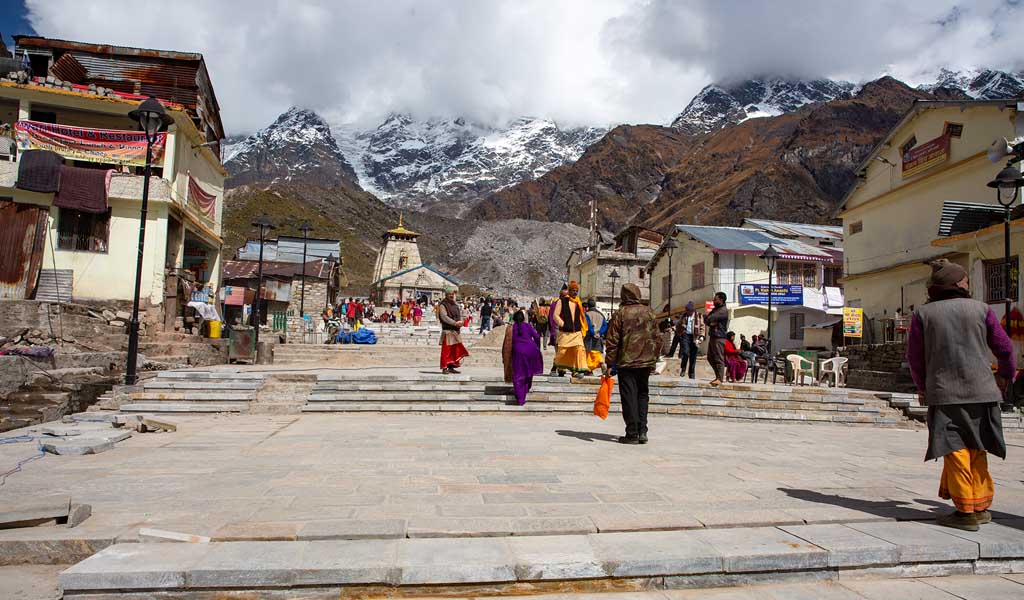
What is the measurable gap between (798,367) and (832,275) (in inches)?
690

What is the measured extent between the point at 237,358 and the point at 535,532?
15.7 m

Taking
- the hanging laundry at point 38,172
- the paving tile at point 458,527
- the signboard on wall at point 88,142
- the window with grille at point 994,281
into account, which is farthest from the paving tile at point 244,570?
the window with grille at point 994,281

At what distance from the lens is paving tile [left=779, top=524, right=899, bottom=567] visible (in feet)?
10.4

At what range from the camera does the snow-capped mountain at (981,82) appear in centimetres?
15475

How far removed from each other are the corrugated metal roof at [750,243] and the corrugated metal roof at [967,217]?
10885 mm

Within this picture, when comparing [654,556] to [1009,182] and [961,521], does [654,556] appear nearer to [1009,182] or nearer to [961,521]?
[961,521]

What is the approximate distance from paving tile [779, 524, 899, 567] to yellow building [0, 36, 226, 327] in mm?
19280

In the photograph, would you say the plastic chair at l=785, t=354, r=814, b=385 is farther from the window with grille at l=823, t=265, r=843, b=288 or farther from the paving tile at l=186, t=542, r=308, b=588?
the window with grille at l=823, t=265, r=843, b=288

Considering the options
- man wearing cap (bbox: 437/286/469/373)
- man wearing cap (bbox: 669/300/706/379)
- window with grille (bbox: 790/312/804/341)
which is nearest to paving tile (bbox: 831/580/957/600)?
man wearing cap (bbox: 437/286/469/373)

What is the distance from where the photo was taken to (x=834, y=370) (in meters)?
16.3

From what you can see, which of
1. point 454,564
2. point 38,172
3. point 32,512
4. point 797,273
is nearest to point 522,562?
point 454,564

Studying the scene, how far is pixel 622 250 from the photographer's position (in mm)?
47906

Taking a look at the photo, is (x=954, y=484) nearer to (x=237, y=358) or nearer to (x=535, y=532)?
(x=535, y=532)

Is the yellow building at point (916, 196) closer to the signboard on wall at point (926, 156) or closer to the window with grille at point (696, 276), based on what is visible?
the signboard on wall at point (926, 156)
